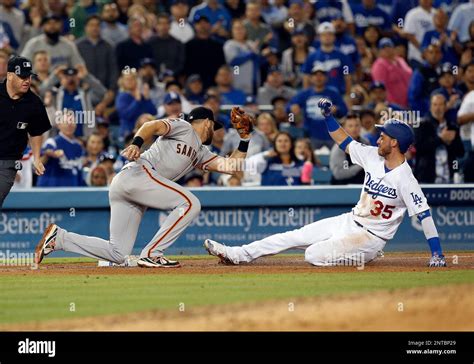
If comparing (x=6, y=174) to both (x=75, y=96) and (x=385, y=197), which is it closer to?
(x=385, y=197)

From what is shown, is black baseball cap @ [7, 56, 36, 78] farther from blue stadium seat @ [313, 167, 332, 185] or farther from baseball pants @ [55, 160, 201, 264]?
blue stadium seat @ [313, 167, 332, 185]

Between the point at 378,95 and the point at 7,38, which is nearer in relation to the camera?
the point at 378,95

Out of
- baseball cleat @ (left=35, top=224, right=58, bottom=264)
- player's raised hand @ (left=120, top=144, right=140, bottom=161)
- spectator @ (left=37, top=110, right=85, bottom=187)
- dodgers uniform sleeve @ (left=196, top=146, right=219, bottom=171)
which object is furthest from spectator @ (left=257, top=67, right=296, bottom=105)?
player's raised hand @ (left=120, top=144, right=140, bottom=161)

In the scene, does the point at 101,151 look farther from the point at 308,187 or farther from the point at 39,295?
the point at 39,295

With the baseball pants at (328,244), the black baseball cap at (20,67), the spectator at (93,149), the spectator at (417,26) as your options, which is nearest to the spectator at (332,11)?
the spectator at (417,26)

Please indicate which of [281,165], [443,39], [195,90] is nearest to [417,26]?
[443,39]
